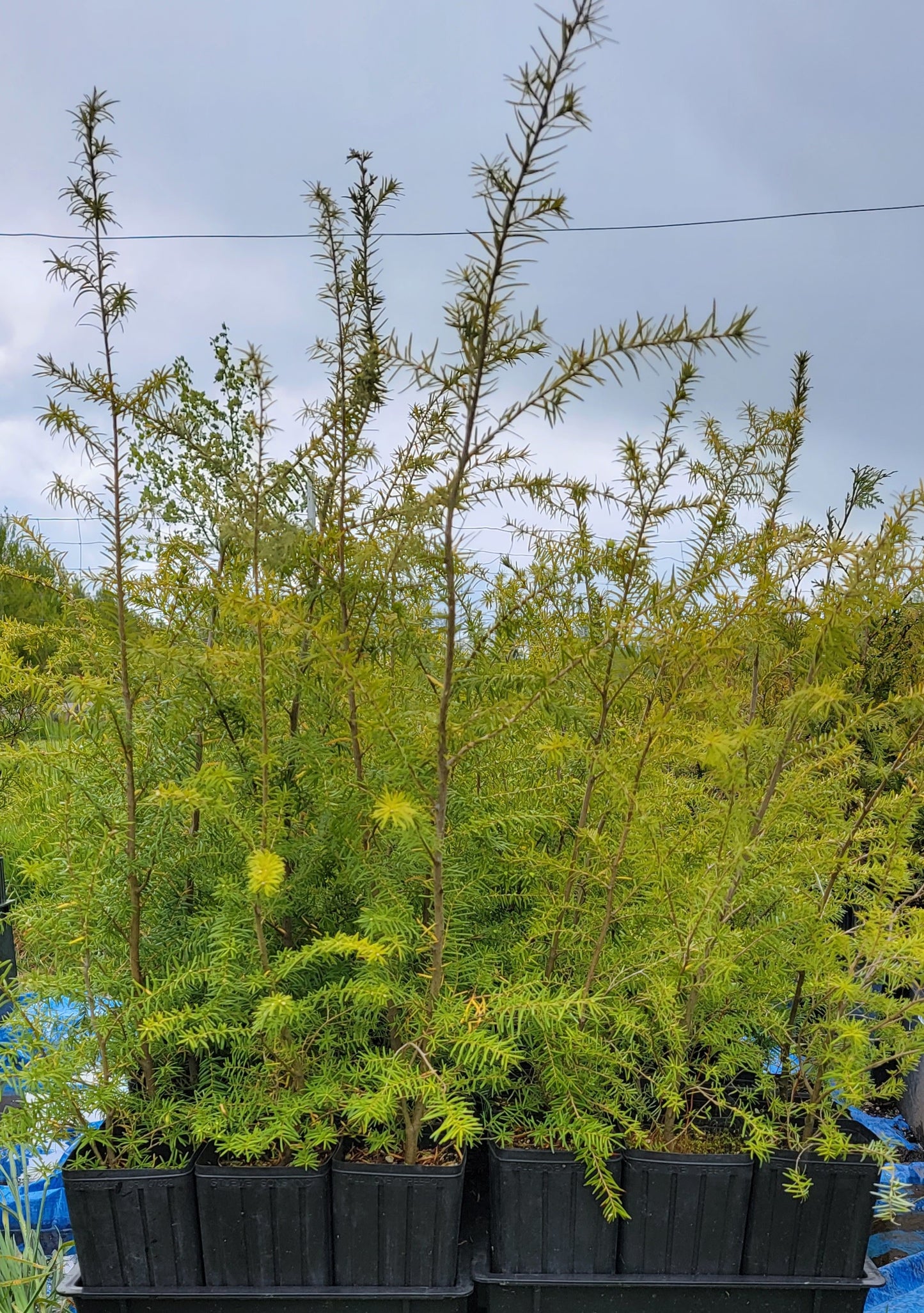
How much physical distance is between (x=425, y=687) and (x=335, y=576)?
30cm

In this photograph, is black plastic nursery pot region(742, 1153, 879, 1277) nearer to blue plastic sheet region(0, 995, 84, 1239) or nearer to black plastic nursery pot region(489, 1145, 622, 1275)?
black plastic nursery pot region(489, 1145, 622, 1275)

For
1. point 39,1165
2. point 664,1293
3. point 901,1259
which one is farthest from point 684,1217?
point 39,1165

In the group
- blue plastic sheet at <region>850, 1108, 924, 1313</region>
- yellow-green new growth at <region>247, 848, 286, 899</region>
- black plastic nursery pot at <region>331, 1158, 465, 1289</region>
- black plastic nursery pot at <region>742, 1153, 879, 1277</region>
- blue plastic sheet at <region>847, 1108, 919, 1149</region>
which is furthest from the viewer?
blue plastic sheet at <region>847, 1108, 919, 1149</region>

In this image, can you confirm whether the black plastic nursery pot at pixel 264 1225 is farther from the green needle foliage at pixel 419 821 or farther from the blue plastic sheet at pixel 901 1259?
the blue plastic sheet at pixel 901 1259

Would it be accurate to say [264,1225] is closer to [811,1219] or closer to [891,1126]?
[811,1219]

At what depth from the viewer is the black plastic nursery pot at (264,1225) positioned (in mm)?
1646

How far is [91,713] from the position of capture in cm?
158

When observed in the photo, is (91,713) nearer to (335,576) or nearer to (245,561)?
(245,561)

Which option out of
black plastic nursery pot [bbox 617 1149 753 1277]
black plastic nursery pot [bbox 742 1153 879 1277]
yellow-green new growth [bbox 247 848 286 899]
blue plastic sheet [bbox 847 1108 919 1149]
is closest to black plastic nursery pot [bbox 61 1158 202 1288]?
yellow-green new growth [bbox 247 848 286 899]

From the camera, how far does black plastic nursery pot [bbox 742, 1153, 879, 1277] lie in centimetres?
174

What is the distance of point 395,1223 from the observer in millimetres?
1650

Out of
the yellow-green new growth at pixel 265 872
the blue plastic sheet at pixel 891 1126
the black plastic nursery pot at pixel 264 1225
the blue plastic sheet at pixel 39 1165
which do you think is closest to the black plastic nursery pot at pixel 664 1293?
the black plastic nursery pot at pixel 264 1225

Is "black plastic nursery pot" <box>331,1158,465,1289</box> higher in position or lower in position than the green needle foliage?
lower

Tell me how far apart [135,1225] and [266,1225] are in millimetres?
242
